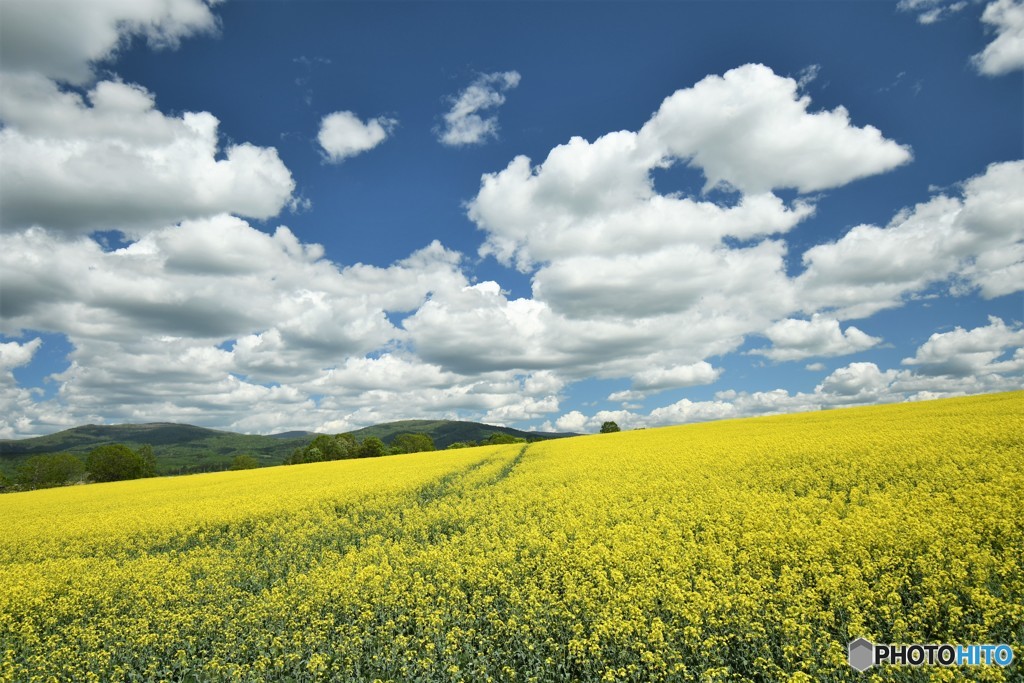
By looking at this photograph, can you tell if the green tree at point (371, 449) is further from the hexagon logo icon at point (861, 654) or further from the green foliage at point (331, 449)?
the hexagon logo icon at point (861, 654)

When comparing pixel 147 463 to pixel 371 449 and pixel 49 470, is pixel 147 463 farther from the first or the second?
pixel 371 449

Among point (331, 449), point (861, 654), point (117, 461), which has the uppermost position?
point (861, 654)

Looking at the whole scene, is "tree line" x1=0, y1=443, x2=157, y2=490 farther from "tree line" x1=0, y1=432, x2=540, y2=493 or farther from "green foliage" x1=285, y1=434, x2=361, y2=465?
"green foliage" x1=285, y1=434, x2=361, y2=465

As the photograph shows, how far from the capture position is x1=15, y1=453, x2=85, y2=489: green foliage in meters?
97.9

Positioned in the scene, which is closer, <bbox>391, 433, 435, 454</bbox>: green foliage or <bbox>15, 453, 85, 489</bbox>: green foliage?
<bbox>15, 453, 85, 489</bbox>: green foliage

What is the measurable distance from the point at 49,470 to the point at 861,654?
13606cm

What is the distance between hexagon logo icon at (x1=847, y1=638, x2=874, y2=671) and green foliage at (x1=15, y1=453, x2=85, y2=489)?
A: 128029 mm

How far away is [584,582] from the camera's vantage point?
11.0m

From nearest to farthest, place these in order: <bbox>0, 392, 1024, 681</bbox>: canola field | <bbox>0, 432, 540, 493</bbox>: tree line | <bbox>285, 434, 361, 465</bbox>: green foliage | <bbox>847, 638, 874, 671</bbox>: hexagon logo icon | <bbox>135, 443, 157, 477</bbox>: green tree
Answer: <bbox>847, 638, 874, 671</bbox>: hexagon logo icon, <bbox>0, 392, 1024, 681</bbox>: canola field, <bbox>0, 432, 540, 493</bbox>: tree line, <bbox>135, 443, 157, 477</bbox>: green tree, <bbox>285, 434, 361, 465</bbox>: green foliage

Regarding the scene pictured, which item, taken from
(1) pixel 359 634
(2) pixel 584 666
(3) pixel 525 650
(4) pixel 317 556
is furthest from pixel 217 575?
(2) pixel 584 666

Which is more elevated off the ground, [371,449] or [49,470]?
[371,449]

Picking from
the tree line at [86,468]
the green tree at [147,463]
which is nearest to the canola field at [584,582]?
the tree line at [86,468]

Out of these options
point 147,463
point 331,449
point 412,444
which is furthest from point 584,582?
point 147,463

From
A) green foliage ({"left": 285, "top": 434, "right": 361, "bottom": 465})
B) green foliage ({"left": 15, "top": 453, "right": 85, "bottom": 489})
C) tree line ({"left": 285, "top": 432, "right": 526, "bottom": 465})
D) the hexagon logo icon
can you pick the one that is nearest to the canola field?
the hexagon logo icon
